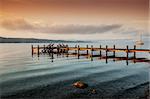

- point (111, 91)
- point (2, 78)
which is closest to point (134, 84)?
point (111, 91)

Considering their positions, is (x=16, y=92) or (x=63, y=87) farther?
(x=63, y=87)

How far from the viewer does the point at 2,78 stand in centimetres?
2373

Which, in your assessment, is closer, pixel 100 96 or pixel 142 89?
pixel 100 96

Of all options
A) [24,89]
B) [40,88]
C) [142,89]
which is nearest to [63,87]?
[40,88]

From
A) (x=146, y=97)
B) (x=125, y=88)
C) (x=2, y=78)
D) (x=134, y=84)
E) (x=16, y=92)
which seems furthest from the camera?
(x=2, y=78)

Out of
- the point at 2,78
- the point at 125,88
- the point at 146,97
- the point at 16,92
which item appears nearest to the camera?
the point at 146,97

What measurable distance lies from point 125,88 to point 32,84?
757cm

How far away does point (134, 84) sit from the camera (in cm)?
2050

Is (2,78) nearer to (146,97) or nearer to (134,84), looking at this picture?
(134,84)

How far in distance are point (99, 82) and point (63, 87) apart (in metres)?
3.76

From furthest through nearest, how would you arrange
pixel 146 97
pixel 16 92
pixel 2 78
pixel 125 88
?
pixel 2 78, pixel 125 88, pixel 16 92, pixel 146 97

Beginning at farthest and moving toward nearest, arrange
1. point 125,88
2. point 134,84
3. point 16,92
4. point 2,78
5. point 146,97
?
1. point 2,78
2. point 134,84
3. point 125,88
4. point 16,92
5. point 146,97

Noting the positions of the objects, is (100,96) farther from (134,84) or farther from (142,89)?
(134,84)

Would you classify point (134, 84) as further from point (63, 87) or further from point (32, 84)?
point (32, 84)
